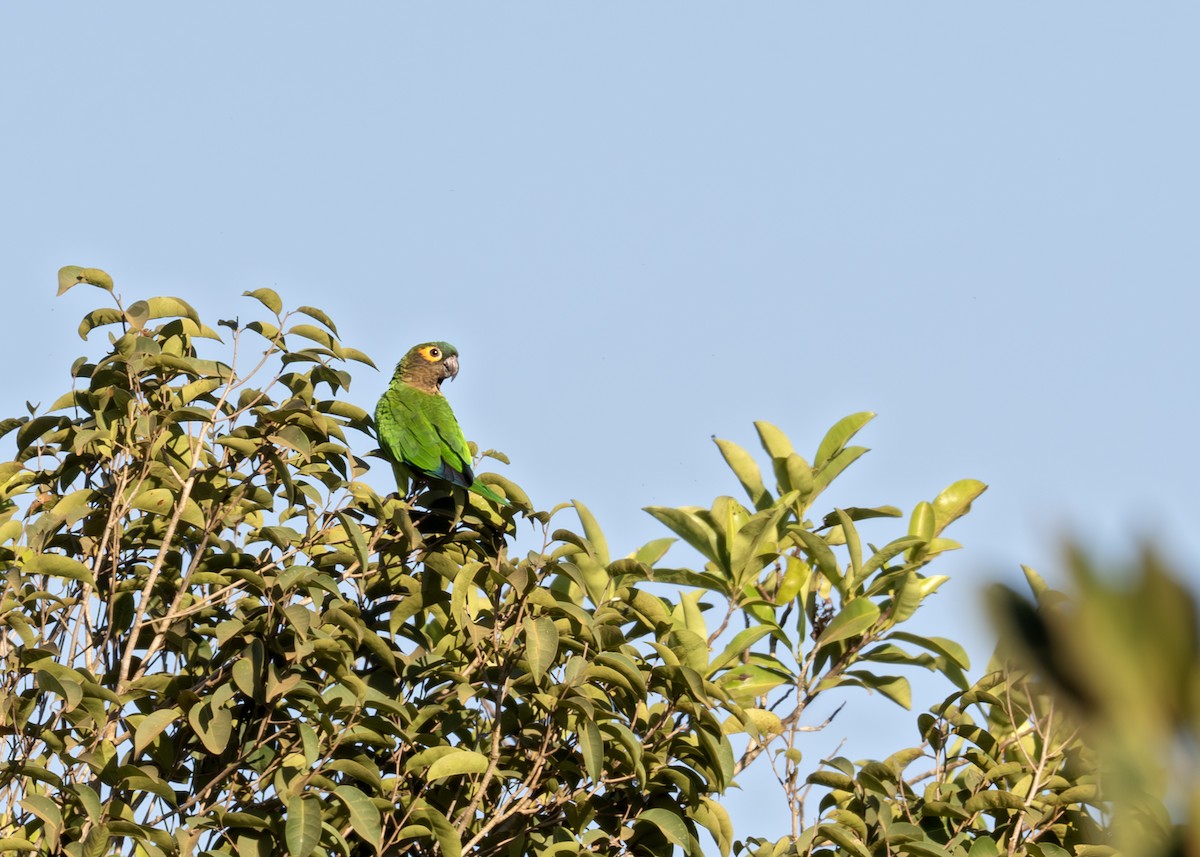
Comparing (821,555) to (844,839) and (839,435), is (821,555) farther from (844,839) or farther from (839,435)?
(844,839)

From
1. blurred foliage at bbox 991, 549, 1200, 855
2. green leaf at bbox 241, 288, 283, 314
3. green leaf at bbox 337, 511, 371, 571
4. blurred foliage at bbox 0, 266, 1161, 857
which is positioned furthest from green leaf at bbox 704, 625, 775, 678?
blurred foliage at bbox 991, 549, 1200, 855

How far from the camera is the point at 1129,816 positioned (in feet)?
1.76

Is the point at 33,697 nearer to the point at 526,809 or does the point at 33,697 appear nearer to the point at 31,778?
the point at 31,778

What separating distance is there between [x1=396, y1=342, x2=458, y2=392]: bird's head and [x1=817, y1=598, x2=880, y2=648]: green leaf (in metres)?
2.59

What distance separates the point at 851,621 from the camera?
18.0 ft

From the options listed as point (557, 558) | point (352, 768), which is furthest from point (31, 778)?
point (557, 558)

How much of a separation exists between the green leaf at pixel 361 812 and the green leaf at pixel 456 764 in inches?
7.8

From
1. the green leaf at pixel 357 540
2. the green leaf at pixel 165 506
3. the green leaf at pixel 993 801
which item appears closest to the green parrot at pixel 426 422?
the green leaf at pixel 357 540

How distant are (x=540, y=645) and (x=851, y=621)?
5.58 feet

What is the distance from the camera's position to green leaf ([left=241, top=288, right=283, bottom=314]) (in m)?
4.77

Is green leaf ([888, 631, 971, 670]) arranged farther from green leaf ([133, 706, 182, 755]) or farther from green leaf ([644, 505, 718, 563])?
green leaf ([133, 706, 182, 755])

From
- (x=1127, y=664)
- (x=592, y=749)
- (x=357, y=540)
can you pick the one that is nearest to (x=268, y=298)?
(x=357, y=540)

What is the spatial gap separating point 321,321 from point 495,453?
0.88 metres

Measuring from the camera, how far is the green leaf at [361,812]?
4.05m
